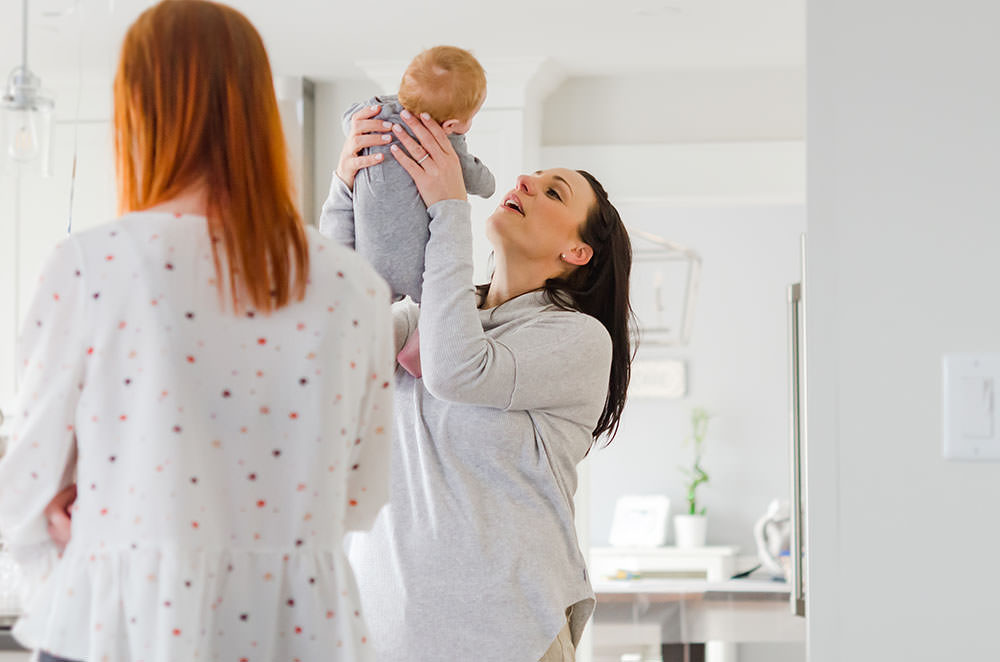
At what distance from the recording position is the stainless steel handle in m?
2.86

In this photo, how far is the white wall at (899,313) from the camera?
135 cm

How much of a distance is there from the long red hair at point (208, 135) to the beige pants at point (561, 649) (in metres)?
0.68

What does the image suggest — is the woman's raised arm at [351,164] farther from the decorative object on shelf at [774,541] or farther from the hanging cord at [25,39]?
the decorative object on shelf at [774,541]

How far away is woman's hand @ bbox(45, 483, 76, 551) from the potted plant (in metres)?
6.08

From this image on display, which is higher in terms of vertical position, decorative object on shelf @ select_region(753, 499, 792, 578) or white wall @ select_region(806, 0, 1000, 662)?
white wall @ select_region(806, 0, 1000, 662)

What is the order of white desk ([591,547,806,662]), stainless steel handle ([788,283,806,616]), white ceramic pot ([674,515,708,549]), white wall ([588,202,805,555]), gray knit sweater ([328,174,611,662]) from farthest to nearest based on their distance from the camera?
white wall ([588,202,805,555]) < white ceramic pot ([674,515,708,549]) < white desk ([591,547,806,662]) < stainless steel handle ([788,283,806,616]) < gray knit sweater ([328,174,611,662])

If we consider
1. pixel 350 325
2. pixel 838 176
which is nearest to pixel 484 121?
pixel 838 176

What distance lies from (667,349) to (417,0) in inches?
158

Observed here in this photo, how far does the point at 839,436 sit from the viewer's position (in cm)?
139

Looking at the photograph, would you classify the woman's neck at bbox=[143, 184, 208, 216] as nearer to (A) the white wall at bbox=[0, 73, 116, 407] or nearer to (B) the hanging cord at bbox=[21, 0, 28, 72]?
(B) the hanging cord at bbox=[21, 0, 28, 72]

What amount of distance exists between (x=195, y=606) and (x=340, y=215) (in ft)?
2.24

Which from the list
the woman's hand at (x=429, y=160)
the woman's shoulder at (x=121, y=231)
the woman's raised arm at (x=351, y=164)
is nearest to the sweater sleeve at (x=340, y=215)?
the woman's raised arm at (x=351, y=164)

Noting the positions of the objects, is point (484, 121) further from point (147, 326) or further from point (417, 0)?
point (147, 326)

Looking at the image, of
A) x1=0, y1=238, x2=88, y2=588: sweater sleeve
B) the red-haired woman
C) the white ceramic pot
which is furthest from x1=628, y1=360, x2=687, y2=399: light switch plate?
x1=0, y1=238, x2=88, y2=588: sweater sleeve
